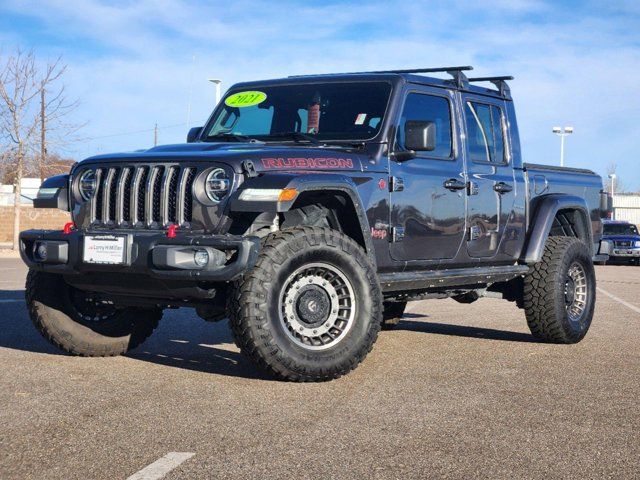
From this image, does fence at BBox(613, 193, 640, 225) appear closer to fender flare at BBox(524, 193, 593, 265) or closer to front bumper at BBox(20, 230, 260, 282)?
fender flare at BBox(524, 193, 593, 265)

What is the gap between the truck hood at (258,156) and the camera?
6.15m

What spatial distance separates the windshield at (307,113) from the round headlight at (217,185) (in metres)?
1.24

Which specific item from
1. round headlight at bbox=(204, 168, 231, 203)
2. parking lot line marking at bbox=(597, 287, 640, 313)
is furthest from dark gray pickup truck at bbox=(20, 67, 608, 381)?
parking lot line marking at bbox=(597, 287, 640, 313)

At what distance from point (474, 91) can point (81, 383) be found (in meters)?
4.25

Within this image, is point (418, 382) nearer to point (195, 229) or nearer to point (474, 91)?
A: point (195, 229)

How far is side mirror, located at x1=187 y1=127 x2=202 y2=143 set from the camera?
26.5 feet

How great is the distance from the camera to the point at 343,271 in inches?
247

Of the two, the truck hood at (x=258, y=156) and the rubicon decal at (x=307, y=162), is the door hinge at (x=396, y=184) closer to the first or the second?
the truck hood at (x=258, y=156)

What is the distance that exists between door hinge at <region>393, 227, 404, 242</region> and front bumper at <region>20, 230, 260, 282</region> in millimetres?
1456

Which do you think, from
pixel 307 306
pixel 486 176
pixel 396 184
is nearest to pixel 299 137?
pixel 396 184

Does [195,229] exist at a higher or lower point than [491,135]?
lower

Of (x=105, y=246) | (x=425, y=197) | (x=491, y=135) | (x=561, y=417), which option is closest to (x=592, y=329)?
(x=491, y=135)

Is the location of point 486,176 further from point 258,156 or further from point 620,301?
point 620,301

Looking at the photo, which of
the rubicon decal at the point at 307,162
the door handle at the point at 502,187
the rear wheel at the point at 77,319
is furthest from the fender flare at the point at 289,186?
the door handle at the point at 502,187
